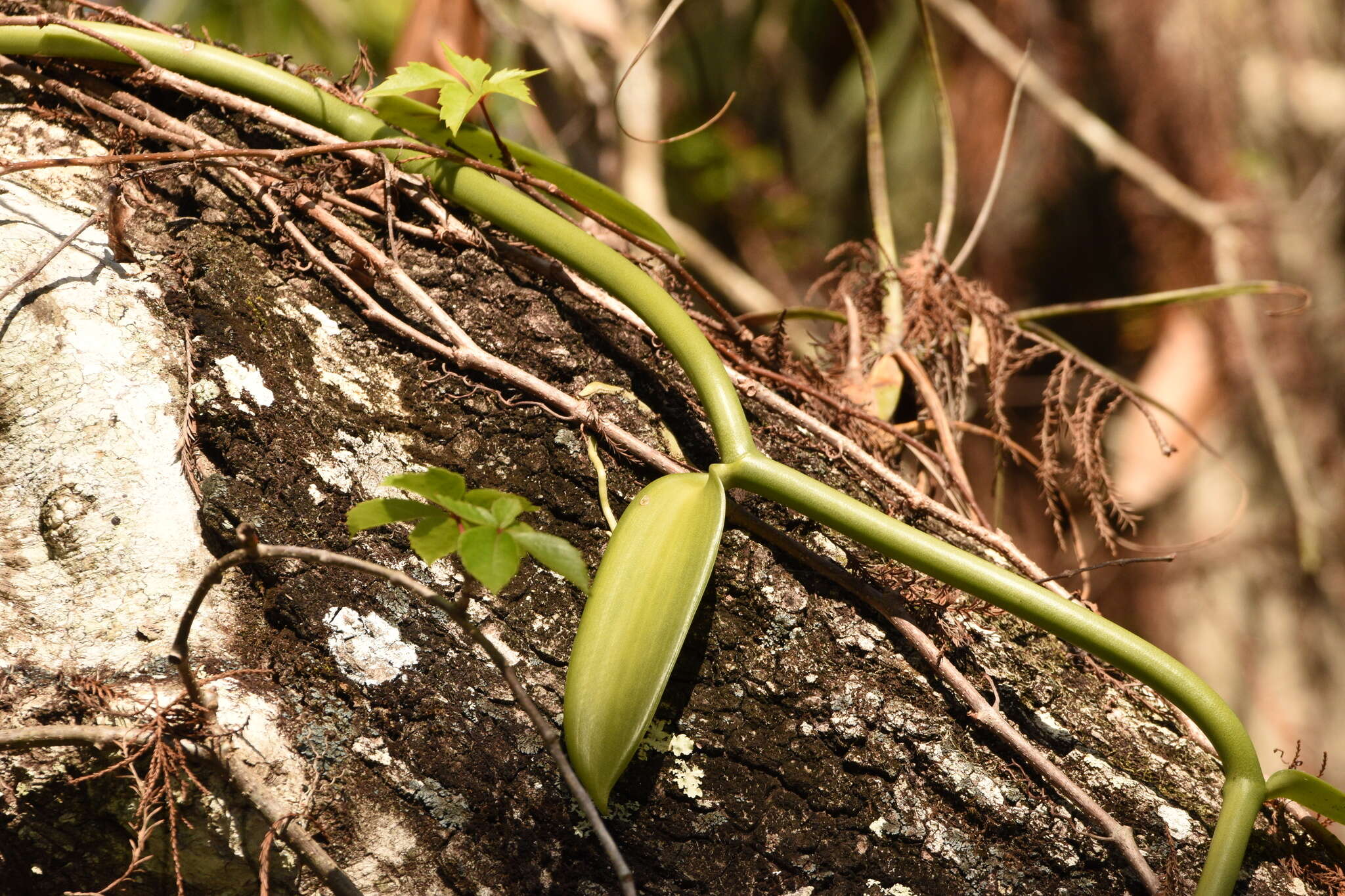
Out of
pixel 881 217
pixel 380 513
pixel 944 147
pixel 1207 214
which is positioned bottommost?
pixel 380 513

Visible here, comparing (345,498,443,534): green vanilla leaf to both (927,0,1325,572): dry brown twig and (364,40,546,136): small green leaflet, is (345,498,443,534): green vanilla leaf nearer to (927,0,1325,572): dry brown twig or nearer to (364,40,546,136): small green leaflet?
(364,40,546,136): small green leaflet

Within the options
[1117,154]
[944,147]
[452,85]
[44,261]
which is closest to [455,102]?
[452,85]

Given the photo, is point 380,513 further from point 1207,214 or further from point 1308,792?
point 1207,214

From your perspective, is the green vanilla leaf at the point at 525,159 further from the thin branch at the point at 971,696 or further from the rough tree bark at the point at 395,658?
the thin branch at the point at 971,696

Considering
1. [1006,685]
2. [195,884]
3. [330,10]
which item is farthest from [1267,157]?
[195,884]

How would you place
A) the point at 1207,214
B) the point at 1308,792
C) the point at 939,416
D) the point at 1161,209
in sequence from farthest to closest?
the point at 1161,209 → the point at 1207,214 → the point at 939,416 → the point at 1308,792

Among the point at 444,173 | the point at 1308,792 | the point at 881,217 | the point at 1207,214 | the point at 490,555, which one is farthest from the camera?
the point at 1207,214
